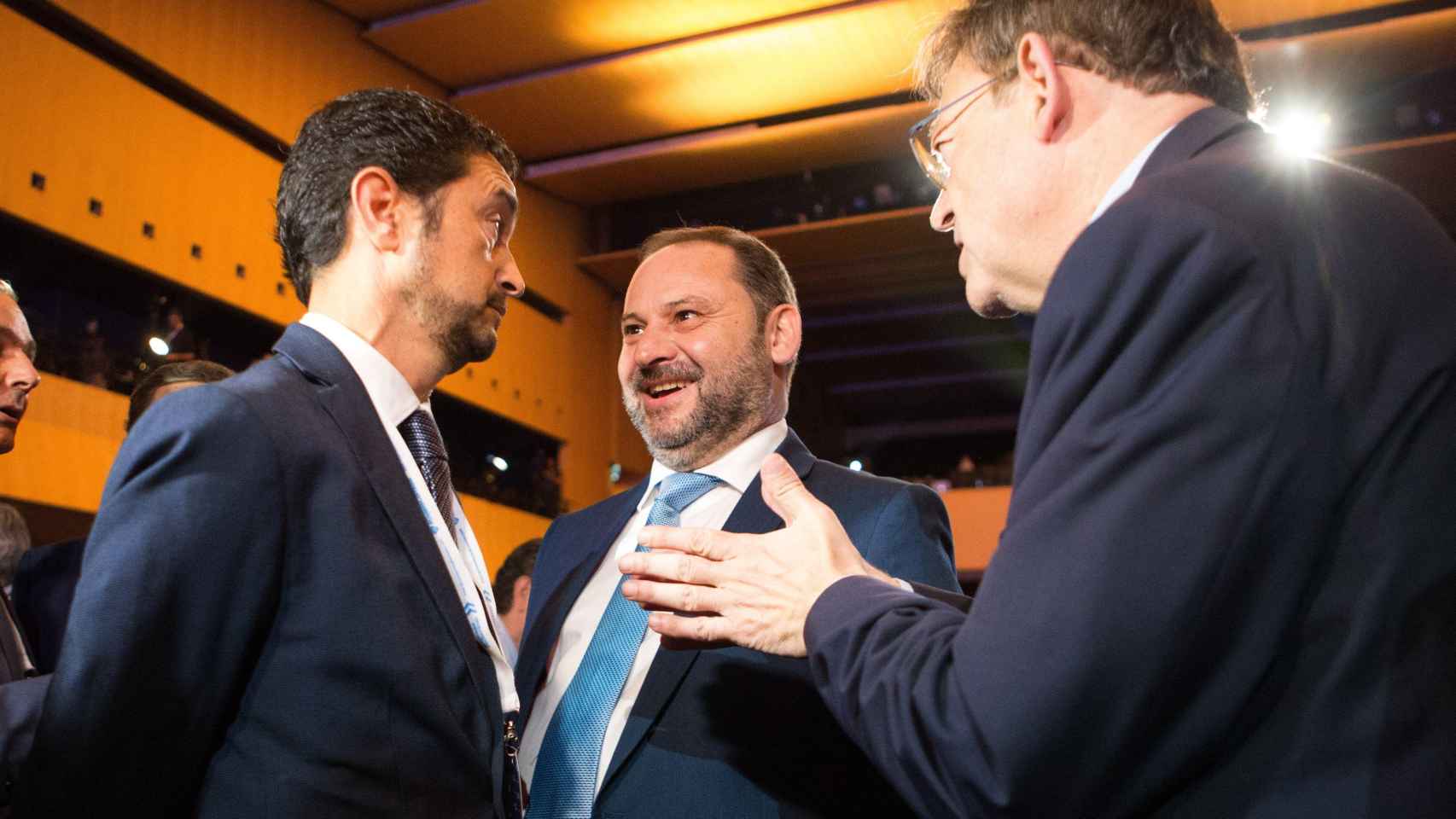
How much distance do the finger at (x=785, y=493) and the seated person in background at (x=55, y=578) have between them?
2.26 meters

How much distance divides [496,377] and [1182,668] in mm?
10596

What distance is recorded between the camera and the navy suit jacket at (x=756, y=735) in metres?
1.72

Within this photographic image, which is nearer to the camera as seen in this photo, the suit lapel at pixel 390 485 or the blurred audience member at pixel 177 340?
the suit lapel at pixel 390 485

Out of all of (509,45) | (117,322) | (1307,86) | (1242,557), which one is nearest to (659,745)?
(1242,557)

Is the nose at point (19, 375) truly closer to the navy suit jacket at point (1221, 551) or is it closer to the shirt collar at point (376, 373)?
the shirt collar at point (376, 373)

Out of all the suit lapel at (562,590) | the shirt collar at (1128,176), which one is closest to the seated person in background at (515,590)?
the suit lapel at (562,590)

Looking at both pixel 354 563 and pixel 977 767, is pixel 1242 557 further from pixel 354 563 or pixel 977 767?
pixel 354 563

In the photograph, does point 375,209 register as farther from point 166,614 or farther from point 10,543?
point 10,543

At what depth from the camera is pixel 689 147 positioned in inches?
432

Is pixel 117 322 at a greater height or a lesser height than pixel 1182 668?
greater

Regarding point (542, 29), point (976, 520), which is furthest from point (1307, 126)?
point (542, 29)

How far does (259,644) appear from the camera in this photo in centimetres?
125

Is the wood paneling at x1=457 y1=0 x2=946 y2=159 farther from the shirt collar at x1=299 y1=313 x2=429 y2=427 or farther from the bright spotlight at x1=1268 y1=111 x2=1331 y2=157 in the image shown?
the shirt collar at x1=299 y1=313 x2=429 y2=427

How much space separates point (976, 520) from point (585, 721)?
33.1ft
